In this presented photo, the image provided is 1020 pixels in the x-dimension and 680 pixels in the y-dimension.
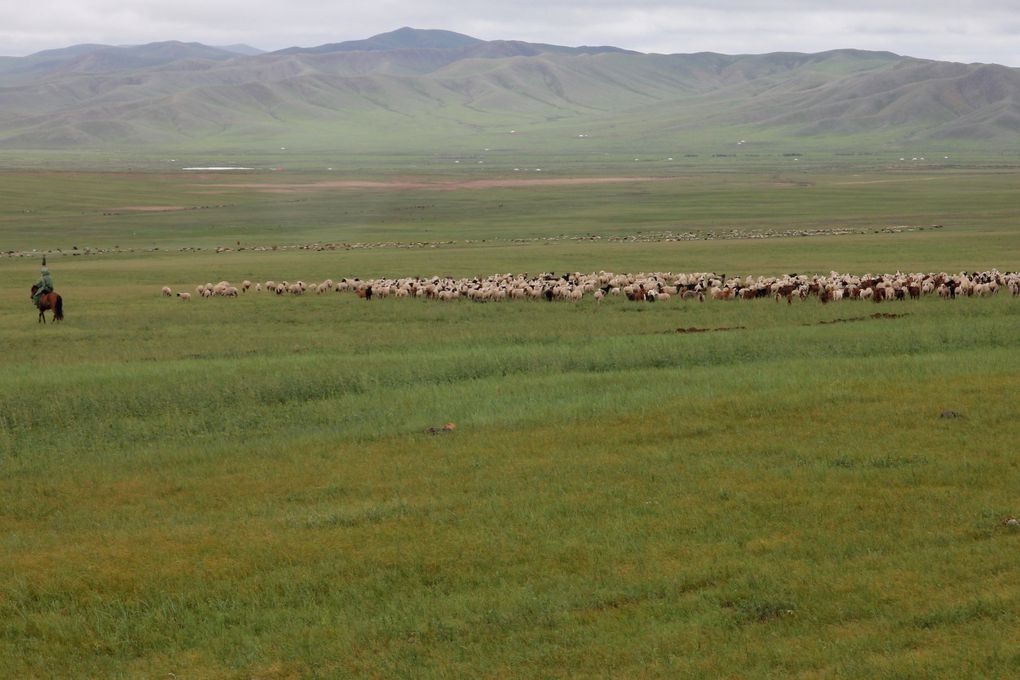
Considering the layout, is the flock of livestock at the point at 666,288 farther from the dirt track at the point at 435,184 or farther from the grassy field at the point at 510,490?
the dirt track at the point at 435,184

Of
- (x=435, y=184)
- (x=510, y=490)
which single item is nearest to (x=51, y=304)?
(x=510, y=490)

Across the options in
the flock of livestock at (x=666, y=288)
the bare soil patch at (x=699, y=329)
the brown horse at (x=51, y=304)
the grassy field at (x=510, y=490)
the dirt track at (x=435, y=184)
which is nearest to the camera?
the grassy field at (x=510, y=490)

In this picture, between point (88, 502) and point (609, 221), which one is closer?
point (88, 502)

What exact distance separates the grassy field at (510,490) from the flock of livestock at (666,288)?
3.90ft

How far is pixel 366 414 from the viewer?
20.3m

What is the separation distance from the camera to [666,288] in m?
35.8

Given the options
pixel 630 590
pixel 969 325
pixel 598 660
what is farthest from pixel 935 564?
pixel 969 325

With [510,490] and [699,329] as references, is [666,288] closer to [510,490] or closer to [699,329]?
[699,329]

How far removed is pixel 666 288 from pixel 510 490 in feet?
71.3

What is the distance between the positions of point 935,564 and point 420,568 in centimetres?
479

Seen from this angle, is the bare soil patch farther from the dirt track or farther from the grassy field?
the dirt track

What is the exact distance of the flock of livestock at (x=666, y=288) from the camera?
33375mm

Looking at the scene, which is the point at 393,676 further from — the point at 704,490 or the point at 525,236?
the point at 525,236

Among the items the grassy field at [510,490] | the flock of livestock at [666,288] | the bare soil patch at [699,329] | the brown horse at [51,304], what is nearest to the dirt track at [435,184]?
the flock of livestock at [666,288]
